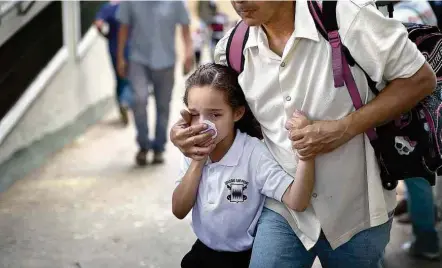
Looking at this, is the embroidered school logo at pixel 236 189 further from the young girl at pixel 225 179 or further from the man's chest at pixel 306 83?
the man's chest at pixel 306 83

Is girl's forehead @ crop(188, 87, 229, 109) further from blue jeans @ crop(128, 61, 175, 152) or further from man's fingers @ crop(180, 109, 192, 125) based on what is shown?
blue jeans @ crop(128, 61, 175, 152)

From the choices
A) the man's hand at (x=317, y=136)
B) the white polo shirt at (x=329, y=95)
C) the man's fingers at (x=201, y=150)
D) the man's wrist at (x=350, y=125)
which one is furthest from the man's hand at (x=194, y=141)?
the man's wrist at (x=350, y=125)

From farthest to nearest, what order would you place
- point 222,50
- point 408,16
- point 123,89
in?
point 123,89 < point 408,16 < point 222,50

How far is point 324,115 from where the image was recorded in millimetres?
2391

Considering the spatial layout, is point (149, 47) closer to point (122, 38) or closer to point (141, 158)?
point (122, 38)

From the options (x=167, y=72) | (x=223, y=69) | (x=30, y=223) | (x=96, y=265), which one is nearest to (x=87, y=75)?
(x=167, y=72)

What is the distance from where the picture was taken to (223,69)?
262 cm

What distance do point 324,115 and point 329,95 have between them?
74mm

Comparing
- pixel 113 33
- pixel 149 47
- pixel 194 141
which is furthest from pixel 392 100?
pixel 113 33

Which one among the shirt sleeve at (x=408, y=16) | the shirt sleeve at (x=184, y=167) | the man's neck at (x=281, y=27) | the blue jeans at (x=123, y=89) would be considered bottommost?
the blue jeans at (x=123, y=89)

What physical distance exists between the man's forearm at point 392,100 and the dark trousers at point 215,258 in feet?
2.27

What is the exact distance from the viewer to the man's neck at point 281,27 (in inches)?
94.7

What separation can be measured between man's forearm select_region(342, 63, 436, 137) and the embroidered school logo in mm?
467

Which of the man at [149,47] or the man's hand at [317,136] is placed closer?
the man's hand at [317,136]
